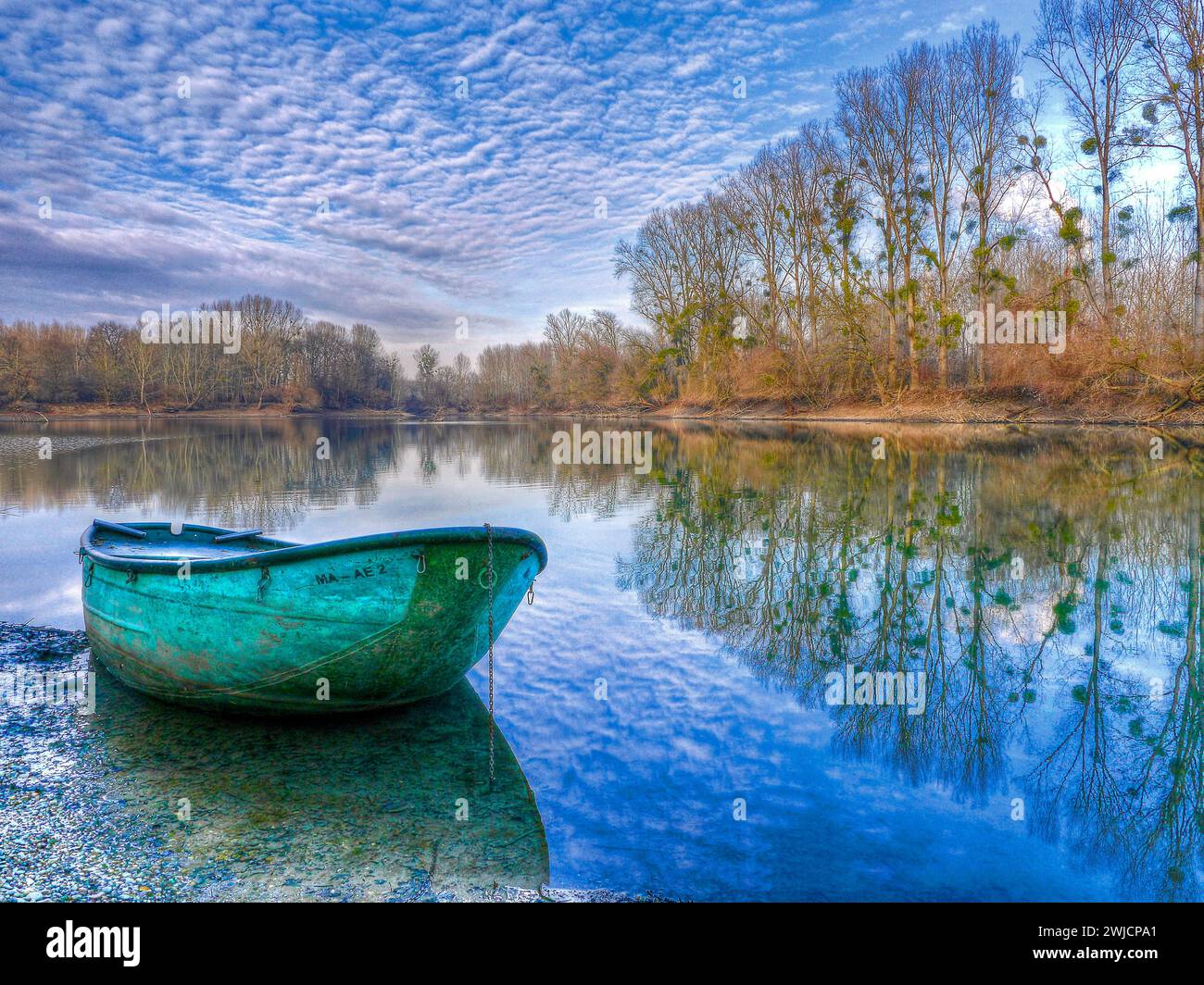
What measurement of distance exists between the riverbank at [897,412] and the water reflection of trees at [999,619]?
56.2ft

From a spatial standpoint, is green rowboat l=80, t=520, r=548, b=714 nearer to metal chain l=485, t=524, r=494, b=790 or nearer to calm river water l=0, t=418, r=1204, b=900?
metal chain l=485, t=524, r=494, b=790

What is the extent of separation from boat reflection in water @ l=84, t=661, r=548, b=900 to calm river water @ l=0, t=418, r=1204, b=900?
24 millimetres

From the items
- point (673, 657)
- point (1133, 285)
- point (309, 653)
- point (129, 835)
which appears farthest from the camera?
point (1133, 285)

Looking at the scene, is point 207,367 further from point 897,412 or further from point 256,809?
point 256,809

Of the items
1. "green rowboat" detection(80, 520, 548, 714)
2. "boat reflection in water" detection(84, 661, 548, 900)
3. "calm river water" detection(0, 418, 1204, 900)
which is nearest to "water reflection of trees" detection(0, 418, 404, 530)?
"calm river water" detection(0, 418, 1204, 900)

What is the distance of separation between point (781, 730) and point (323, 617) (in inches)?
137

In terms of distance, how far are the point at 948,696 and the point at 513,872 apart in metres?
3.88

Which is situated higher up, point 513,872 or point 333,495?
point 333,495

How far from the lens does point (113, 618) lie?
237 inches

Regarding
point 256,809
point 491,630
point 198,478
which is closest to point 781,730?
point 491,630

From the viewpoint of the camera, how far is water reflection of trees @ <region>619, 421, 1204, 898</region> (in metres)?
4.45

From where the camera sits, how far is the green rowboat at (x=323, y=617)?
5023 mm
